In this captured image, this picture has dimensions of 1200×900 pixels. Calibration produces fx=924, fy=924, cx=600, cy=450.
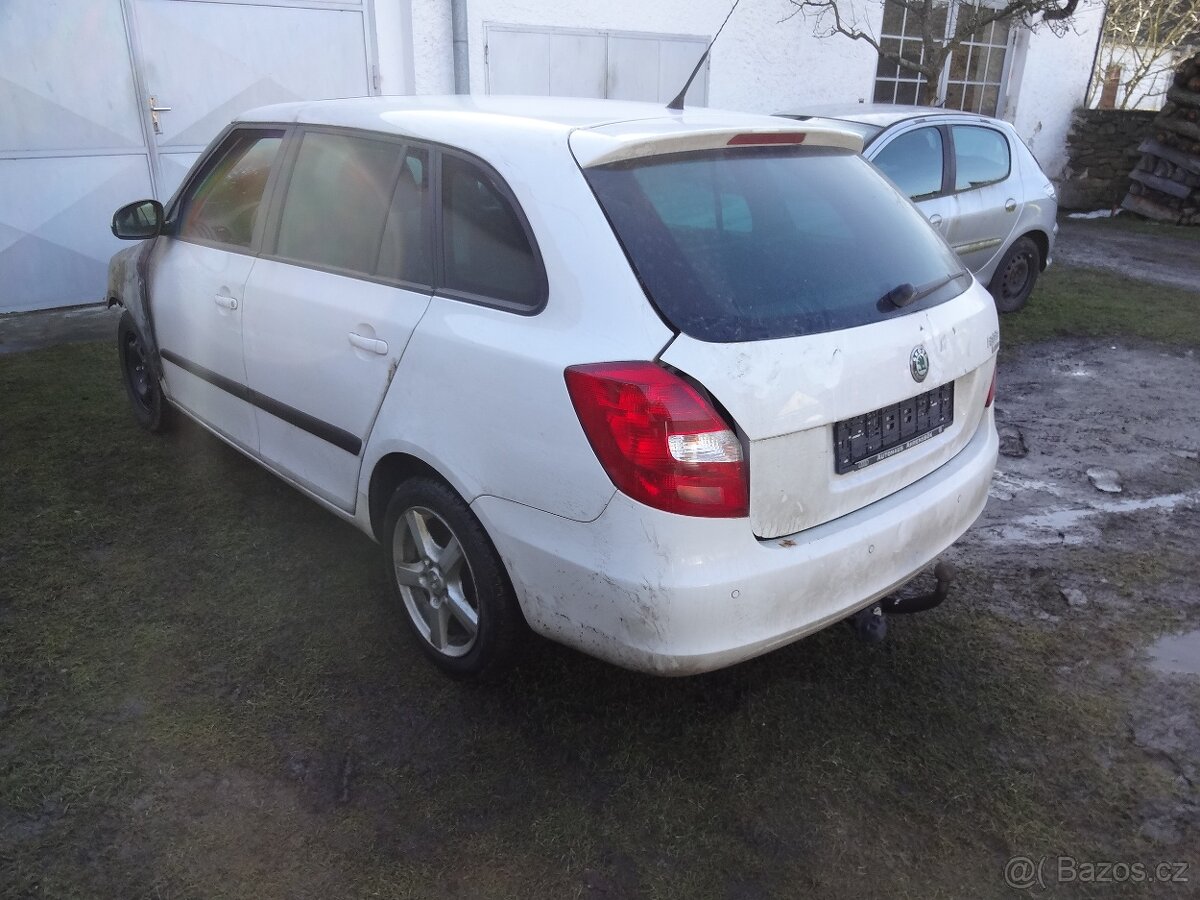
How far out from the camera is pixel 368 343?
278cm

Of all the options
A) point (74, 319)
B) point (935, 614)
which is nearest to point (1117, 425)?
point (935, 614)

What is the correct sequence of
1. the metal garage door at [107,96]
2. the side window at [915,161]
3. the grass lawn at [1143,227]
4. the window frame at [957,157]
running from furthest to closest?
the grass lawn at [1143,227] < the metal garage door at [107,96] < the window frame at [957,157] < the side window at [915,161]

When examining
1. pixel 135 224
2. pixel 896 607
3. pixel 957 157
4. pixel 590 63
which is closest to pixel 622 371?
pixel 896 607

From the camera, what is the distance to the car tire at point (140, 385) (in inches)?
178

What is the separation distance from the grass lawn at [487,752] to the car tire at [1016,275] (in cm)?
395

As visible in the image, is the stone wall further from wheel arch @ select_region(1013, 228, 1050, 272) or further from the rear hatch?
the rear hatch

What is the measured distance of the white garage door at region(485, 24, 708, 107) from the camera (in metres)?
8.65

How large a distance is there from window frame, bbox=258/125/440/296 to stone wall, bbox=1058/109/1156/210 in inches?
543

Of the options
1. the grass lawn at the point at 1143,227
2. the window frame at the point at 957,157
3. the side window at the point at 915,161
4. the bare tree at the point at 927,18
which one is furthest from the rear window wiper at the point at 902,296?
the grass lawn at the point at 1143,227

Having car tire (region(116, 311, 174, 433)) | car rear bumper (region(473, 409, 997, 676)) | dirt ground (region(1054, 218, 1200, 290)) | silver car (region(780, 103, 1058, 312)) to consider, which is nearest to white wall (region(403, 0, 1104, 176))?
dirt ground (region(1054, 218, 1200, 290))

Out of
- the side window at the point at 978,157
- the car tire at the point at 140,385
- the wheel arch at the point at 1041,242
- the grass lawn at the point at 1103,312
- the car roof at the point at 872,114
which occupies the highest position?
the car roof at the point at 872,114

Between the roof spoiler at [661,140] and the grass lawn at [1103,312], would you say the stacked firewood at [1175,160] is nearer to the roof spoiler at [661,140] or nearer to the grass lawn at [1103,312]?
the grass lawn at [1103,312]

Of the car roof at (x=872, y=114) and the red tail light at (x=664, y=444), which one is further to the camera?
the car roof at (x=872, y=114)

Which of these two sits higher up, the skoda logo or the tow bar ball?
the skoda logo
